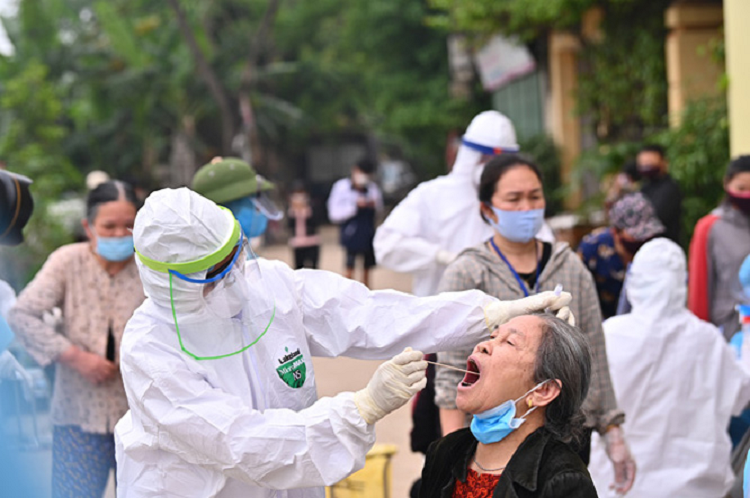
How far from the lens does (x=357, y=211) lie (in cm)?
1327

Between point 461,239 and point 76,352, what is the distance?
2.12 m

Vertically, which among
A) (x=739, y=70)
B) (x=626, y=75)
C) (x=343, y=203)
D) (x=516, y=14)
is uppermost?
(x=516, y=14)

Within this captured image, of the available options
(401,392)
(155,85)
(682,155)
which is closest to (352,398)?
(401,392)

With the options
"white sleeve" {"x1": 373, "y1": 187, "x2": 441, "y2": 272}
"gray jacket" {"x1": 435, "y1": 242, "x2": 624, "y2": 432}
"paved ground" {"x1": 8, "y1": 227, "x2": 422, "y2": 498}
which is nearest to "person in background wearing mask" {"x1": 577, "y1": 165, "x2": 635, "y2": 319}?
"white sleeve" {"x1": 373, "y1": 187, "x2": 441, "y2": 272}

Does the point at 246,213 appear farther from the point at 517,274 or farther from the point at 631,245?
the point at 631,245

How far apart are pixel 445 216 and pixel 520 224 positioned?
153 centimetres

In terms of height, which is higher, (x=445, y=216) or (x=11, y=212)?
(x=11, y=212)

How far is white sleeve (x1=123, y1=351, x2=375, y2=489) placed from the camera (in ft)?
8.69

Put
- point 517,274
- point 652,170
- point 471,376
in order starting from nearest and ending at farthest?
point 471,376
point 517,274
point 652,170

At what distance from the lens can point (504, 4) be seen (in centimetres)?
1337

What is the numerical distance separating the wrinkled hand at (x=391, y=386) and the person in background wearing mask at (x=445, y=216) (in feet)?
8.78

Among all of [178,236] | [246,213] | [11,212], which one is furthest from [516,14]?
[178,236]

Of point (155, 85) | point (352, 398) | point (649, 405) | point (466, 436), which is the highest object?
point (155, 85)

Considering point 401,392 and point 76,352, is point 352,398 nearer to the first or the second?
point 401,392
